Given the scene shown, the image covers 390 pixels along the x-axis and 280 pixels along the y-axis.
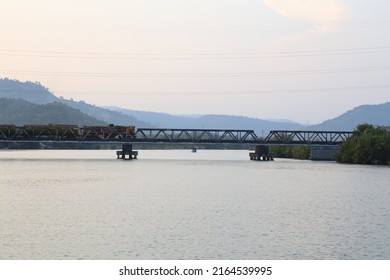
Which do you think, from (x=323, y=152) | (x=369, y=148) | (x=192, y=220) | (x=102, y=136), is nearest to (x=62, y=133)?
(x=102, y=136)

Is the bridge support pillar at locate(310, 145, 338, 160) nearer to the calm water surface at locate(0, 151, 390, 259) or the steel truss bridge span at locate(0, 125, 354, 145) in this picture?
the steel truss bridge span at locate(0, 125, 354, 145)

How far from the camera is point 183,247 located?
142ft

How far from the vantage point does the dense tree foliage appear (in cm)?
15200

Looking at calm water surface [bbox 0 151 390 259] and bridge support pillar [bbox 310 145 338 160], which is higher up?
bridge support pillar [bbox 310 145 338 160]

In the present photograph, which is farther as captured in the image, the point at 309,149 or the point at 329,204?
the point at 309,149

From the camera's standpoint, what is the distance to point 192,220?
55.8 m

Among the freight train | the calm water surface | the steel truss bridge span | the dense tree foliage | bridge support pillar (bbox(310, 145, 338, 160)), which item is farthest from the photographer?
bridge support pillar (bbox(310, 145, 338, 160))

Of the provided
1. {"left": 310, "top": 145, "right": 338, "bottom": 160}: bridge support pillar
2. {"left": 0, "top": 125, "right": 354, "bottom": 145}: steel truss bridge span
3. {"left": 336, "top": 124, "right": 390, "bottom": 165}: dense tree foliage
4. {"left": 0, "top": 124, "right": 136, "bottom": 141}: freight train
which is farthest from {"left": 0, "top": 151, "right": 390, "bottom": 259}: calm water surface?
{"left": 310, "top": 145, "right": 338, "bottom": 160}: bridge support pillar

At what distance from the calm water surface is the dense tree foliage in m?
56.6

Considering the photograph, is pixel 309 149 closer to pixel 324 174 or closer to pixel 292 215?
pixel 324 174

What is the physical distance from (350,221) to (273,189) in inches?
1246

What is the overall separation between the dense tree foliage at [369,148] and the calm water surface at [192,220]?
5660 centimetres

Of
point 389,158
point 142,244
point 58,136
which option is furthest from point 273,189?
point 58,136

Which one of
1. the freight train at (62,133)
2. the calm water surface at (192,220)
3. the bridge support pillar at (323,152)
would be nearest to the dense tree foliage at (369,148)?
the bridge support pillar at (323,152)
